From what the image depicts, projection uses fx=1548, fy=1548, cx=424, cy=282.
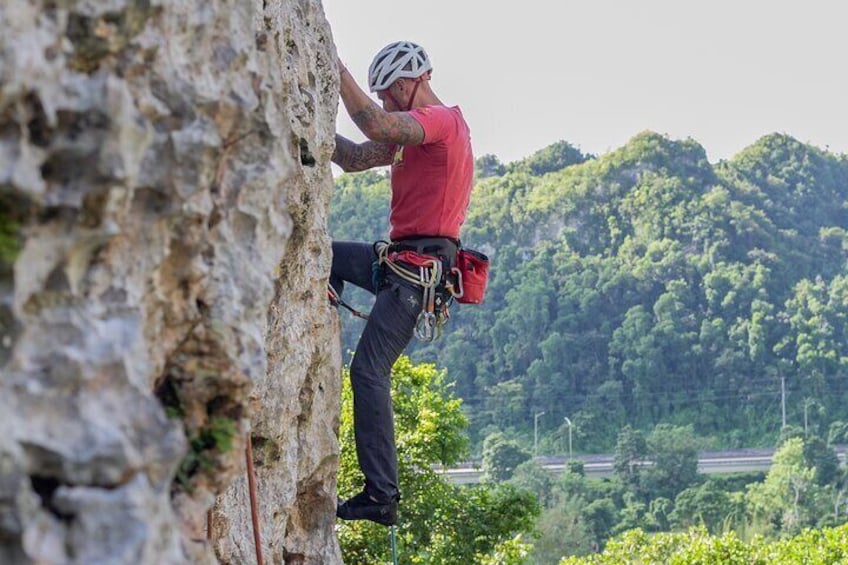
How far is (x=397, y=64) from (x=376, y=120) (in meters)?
0.60

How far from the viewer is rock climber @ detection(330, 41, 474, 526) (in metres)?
6.70

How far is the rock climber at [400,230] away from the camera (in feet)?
22.0

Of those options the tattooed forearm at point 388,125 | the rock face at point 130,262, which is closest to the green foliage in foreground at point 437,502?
the tattooed forearm at point 388,125

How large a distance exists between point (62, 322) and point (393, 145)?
12.2ft

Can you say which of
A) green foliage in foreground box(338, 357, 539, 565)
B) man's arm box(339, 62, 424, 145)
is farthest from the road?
man's arm box(339, 62, 424, 145)

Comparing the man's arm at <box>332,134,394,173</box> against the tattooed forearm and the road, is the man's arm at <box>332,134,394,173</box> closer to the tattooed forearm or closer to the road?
the tattooed forearm

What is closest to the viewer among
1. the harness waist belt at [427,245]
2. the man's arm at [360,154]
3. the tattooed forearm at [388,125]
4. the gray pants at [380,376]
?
the tattooed forearm at [388,125]

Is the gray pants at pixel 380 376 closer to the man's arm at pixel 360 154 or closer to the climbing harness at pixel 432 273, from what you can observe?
the climbing harness at pixel 432 273

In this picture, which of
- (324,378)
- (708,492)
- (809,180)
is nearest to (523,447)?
(708,492)

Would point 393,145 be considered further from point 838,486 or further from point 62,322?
point 838,486

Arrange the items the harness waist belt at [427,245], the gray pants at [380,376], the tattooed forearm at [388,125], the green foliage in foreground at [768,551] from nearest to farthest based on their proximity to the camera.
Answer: the tattooed forearm at [388,125]
the gray pants at [380,376]
the harness waist belt at [427,245]
the green foliage in foreground at [768,551]

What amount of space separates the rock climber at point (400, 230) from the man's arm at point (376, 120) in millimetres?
33

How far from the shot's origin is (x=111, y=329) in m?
3.53

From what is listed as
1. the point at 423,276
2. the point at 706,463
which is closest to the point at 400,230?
the point at 423,276
